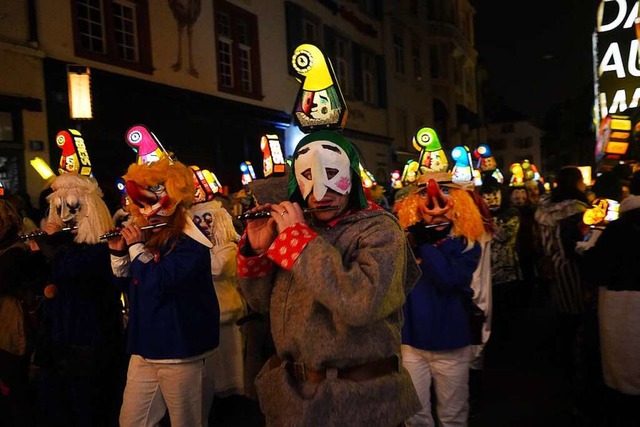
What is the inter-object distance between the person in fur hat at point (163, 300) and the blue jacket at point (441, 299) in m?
1.40

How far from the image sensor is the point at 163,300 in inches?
151

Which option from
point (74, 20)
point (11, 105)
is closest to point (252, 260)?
point (11, 105)

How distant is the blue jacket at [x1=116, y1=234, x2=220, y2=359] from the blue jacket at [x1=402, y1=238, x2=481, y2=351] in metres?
1.42

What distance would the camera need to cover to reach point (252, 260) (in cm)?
255

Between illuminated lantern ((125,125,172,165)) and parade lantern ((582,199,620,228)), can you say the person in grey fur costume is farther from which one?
parade lantern ((582,199,620,228))

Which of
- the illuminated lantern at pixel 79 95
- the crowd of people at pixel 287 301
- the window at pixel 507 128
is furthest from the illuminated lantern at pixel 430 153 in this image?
the window at pixel 507 128

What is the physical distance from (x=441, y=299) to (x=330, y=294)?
2.05 metres

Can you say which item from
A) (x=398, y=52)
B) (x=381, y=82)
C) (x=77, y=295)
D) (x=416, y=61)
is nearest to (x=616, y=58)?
(x=77, y=295)

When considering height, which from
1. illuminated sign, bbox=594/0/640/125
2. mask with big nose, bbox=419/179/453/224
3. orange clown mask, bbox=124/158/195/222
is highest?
illuminated sign, bbox=594/0/640/125

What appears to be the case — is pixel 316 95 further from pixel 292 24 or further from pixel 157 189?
pixel 292 24

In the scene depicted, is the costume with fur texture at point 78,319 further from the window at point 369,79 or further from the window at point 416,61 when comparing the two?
the window at point 416,61

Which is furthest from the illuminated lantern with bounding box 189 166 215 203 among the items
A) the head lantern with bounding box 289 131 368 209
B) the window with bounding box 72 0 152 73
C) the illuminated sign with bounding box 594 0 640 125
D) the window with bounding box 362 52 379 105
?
the window with bounding box 362 52 379 105

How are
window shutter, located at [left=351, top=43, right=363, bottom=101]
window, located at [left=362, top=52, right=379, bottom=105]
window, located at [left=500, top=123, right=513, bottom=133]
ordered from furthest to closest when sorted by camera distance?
window, located at [left=500, top=123, right=513, bottom=133]
window, located at [left=362, top=52, right=379, bottom=105]
window shutter, located at [left=351, top=43, right=363, bottom=101]

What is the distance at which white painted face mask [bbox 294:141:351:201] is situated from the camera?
2.44 m
